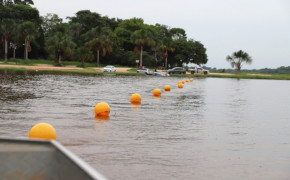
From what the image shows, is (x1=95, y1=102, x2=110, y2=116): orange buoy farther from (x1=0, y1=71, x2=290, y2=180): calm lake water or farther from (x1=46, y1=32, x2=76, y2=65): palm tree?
(x1=46, y1=32, x2=76, y2=65): palm tree

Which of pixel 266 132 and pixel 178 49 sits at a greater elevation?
pixel 178 49

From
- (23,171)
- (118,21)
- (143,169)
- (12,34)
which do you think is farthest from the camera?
(118,21)

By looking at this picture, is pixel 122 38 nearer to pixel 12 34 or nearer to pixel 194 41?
pixel 194 41

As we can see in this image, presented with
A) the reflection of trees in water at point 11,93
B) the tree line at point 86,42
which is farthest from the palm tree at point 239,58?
the reflection of trees in water at point 11,93

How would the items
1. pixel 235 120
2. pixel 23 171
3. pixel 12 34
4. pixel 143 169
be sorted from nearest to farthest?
pixel 23 171
pixel 143 169
pixel 235 120
pixel 12 34

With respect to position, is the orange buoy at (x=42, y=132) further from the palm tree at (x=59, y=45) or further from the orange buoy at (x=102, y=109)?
the palm tree at (x=59, y=45)

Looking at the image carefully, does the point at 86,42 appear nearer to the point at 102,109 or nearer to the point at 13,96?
the point at 13,96

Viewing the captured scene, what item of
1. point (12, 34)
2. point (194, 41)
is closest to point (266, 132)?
point (12, 34)

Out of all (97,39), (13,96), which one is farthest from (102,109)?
(97,39)

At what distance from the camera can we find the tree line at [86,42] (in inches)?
2539

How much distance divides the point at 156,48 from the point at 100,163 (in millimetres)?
79680

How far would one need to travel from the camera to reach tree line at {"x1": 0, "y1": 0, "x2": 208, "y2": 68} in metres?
64.5

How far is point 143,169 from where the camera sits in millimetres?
5895

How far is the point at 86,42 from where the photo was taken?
72125 millimetres
